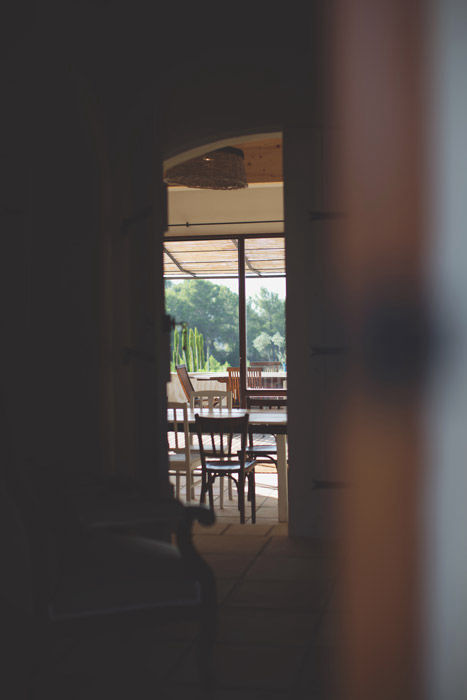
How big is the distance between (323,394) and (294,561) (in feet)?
2.91

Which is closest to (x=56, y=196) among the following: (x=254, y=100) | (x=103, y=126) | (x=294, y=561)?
(x=103, y=126)

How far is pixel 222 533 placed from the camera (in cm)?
407

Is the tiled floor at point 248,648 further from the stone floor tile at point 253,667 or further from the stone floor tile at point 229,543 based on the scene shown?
the stone floor tile at point 229,543

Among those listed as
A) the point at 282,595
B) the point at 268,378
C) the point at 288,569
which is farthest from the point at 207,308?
the point at 282,595

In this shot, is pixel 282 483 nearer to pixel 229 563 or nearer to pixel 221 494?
pixel 221 494

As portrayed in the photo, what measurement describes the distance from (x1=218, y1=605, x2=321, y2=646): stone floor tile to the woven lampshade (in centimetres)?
367

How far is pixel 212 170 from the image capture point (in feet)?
18.4

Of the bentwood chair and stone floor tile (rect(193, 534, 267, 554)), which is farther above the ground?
the bentwood chair

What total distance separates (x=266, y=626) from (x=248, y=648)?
20 cm

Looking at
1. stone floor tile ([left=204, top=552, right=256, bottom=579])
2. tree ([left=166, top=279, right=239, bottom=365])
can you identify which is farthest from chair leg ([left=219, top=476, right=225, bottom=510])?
tree ([left=166, top=279, right=239, bottom=365])

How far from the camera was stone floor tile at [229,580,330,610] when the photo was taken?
9.34 ft

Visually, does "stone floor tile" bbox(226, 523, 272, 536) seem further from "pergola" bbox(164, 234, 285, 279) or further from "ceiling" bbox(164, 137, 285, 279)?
"pergola" bbox(164, 234, 285, 279)

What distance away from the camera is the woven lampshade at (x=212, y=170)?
5.52m

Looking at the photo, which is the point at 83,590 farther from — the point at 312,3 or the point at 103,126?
the point at 312,3
